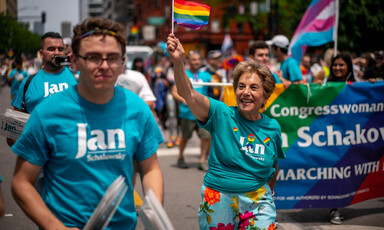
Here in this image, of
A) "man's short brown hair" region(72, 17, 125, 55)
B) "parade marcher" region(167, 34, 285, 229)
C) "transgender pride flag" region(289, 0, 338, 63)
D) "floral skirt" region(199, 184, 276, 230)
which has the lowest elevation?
"floral skirt" region(199, 184, 276, 230)

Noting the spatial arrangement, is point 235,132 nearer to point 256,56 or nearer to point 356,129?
point 356,129

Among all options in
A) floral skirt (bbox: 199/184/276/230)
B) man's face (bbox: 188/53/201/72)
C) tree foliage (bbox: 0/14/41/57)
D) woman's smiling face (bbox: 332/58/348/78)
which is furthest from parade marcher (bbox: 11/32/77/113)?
man's face (bbox: 188/53/201/72)

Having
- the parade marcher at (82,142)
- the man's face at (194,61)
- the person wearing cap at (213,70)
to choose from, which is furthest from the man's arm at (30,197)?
the man's face at (194,61)

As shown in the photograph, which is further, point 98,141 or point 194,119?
point 194,119

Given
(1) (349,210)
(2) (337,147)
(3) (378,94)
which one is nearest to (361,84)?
(3) (378,94)

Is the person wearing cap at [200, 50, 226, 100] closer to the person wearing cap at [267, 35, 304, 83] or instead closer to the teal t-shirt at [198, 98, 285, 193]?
the person wearing cap at [267, 35, 304, 83]

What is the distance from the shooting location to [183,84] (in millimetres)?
3186

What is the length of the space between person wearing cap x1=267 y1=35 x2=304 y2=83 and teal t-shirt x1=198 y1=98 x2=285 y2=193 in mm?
3453

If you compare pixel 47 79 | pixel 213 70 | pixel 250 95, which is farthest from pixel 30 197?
pixel 213 70

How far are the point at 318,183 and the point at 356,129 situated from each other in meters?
0.77

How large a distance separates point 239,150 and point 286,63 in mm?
3833

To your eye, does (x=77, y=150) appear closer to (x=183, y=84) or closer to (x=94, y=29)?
(x=94, y=29)

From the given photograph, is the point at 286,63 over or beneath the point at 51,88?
over

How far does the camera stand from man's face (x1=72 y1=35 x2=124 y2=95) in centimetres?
223
